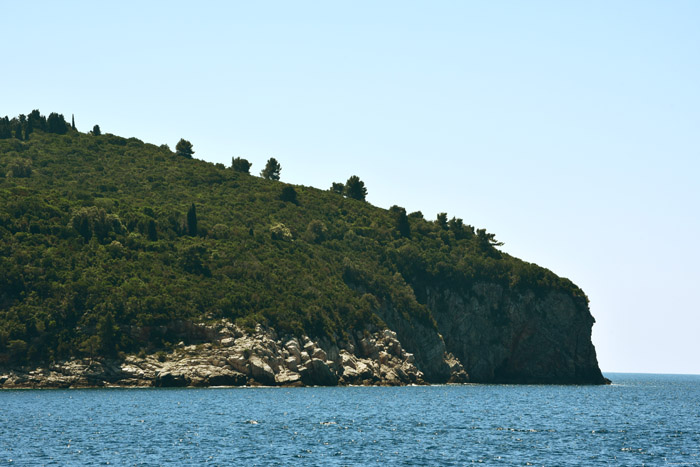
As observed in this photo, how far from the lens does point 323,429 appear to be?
68312 mm

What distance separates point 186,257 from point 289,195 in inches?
2180

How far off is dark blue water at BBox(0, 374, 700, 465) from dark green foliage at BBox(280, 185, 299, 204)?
84.2 m

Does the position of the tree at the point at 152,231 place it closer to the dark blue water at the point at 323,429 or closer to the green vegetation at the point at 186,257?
the green vegetation at the point at 186,257

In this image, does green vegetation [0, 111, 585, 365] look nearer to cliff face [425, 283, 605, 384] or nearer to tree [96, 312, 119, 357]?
tree [96, 312, 119, 357]

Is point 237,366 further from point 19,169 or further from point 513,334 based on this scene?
point 19,169

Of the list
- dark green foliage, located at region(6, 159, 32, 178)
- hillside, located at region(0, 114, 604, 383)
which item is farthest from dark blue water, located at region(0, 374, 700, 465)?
dark green foliage, located at region(6, 159, 32, 178)

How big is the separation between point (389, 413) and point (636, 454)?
31145 millimetres

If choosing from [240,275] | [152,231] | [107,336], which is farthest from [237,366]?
[152,231]

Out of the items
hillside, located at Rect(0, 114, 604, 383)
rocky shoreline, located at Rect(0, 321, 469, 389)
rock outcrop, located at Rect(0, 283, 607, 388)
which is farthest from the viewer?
hillside, located at Rect(0, 114, 604, 383)

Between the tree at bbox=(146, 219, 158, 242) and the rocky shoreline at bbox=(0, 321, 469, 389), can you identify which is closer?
the rocky shoreline at bbox=(0, 321, 469, 389)

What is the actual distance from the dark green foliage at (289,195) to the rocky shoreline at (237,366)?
61072 mm

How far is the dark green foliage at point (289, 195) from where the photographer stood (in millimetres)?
186375

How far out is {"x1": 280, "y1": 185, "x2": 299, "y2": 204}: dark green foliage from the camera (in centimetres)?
18638

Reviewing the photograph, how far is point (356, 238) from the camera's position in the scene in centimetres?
17412
